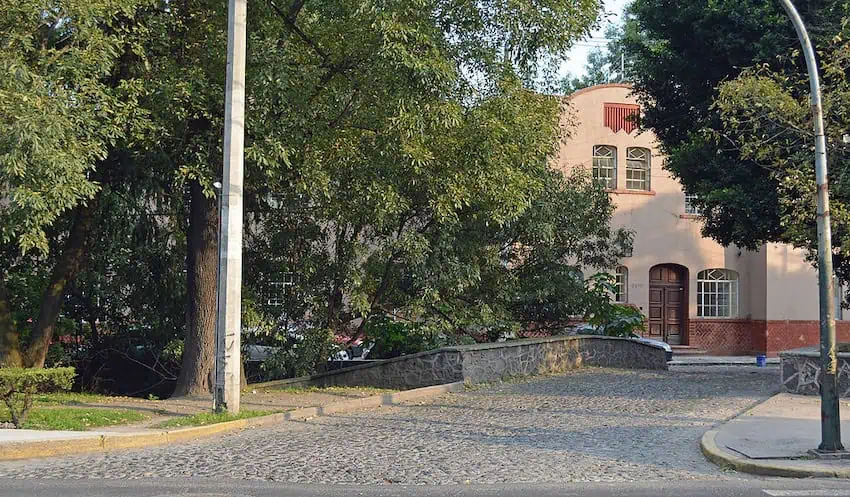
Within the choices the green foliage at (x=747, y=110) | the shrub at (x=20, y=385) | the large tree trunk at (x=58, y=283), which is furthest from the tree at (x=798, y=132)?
the large tree trunk at (x=58, y=283)

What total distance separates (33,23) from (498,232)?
36.0ft

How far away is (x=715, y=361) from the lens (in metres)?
31.6

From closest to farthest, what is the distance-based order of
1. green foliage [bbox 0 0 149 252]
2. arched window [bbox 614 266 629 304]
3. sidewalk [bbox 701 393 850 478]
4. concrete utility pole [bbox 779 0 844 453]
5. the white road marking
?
the white road marking → sidewalk [bbox 701 393 850 478] → concrete utility pole [bbox 779 0 844 453] → green foliage [bbox 0 0 149 252] → arched window [bbox 614 266 629 304]

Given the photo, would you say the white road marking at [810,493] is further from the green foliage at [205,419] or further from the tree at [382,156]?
the tree at [382,156]

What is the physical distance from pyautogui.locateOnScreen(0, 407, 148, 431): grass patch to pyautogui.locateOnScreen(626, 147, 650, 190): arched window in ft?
82.9

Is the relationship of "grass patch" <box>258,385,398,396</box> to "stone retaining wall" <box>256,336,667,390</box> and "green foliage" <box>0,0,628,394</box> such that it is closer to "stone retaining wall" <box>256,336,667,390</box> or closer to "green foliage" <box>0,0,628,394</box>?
"stone retaining wall" <box>256,336,667,390</box>

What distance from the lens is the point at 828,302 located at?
1028 centimetres

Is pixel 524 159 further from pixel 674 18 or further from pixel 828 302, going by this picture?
pixel 828 302

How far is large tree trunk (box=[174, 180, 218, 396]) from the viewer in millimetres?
15820

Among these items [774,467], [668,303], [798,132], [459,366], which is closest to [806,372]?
[798,132]

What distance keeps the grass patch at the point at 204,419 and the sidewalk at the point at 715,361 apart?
19339 millimetres

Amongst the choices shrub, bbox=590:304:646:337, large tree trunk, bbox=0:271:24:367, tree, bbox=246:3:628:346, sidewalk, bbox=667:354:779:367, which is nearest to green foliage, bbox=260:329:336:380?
tree, bbox=246:3:628:346

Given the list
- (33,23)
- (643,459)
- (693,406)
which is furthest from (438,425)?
(33,23)

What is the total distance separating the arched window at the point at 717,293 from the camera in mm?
35688
